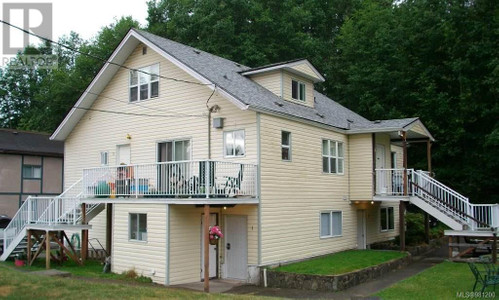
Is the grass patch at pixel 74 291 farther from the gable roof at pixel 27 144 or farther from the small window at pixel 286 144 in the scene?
the gable roof at pixel 27 144

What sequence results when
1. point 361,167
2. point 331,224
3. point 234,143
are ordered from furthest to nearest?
point 361,167, point 331,224, point 234,143

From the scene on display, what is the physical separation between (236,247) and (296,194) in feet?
10.4

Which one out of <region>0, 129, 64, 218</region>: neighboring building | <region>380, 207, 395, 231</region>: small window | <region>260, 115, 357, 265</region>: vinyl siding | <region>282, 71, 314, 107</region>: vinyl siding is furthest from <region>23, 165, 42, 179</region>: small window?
<region>380, 207, 395, 231</region>: small window

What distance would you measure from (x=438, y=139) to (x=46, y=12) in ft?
83.6

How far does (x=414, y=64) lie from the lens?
3494 cm

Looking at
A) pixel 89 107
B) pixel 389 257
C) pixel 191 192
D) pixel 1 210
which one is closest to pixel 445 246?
pixel 389 257

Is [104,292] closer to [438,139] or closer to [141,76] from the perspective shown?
[141,76]

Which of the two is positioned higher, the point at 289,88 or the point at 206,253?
the point at 289,88

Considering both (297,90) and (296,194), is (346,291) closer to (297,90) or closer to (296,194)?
(296,194)

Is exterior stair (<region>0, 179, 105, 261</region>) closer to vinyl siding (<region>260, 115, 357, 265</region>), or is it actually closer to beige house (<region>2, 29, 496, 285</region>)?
beige house (<region>2, 29, 496, 285</region>)

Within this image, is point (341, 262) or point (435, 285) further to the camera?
point (341, 262)

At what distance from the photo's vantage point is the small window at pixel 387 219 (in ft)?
83.0

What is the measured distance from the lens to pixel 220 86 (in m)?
17.0

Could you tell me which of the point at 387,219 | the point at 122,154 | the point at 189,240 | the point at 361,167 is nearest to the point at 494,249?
the point at 361,167
